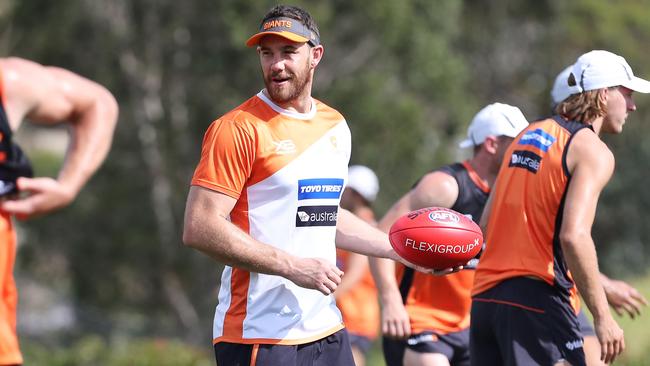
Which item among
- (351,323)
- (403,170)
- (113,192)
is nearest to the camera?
(351,323)

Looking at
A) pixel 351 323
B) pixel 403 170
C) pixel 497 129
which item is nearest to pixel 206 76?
pixel 403 170

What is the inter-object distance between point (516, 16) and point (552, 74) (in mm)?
2037

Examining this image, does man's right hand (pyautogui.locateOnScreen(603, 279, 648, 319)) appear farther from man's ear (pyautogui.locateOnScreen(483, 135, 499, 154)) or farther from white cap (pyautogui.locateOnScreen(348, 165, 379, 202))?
white cap (pyautogui.locateOnScreen(348, 165, 379, 202))

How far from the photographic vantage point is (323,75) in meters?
23.8

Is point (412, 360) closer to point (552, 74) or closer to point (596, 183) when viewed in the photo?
point (596, 183)

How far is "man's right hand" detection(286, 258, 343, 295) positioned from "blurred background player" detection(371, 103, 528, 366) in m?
2.02

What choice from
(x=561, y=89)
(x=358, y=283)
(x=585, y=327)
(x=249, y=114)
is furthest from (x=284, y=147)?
(x=358, y=283)

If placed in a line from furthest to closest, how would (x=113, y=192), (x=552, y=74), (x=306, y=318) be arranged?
(x=552, y=74) < (x=113, y=192) < (x=306, y=318)

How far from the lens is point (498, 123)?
734cm

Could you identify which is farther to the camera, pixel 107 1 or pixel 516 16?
pixel 516 16

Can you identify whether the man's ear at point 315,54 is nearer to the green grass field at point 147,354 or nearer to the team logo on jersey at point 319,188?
the team logo on jersey at point 319,188

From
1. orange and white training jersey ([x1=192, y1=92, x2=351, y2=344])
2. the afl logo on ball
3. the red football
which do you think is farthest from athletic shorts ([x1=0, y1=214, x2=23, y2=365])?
the afl logo on ball

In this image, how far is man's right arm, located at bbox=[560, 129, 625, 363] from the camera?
568 cm

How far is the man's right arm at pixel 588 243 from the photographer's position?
568 cm
